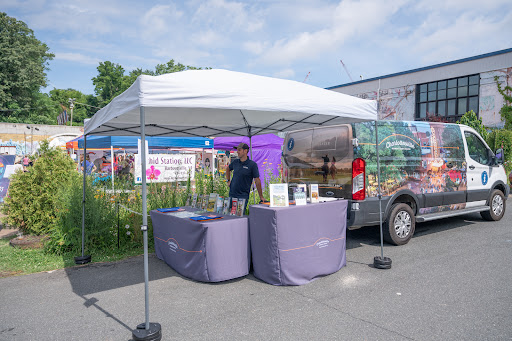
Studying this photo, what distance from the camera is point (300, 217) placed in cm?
437

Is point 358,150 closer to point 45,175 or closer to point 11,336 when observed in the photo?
point 11,336

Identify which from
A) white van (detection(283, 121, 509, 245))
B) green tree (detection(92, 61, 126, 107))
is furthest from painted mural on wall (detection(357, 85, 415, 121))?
green tree (detection(92, 61, 126, 107))

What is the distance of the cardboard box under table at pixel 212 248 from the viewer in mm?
4309

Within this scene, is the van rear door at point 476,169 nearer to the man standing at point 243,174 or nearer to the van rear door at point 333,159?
the van rear door at point 333,159

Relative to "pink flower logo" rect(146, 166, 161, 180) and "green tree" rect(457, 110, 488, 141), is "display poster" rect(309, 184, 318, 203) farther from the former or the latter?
"green tree" rect(457, 110, 488, 141)

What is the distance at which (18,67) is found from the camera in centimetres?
3841

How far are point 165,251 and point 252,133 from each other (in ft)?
10.1

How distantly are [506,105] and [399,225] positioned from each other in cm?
2076

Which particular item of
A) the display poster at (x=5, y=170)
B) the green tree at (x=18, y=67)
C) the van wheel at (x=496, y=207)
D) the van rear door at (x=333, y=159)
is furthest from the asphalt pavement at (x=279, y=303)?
the green tree at (x=18, y=67)

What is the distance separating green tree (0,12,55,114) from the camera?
125 feet

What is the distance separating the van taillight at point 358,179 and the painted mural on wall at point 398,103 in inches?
951

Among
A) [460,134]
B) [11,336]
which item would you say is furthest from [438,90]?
[11,336]

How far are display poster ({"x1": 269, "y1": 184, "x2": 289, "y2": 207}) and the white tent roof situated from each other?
982mm

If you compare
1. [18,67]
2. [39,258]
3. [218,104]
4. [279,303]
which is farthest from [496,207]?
[18,67]
